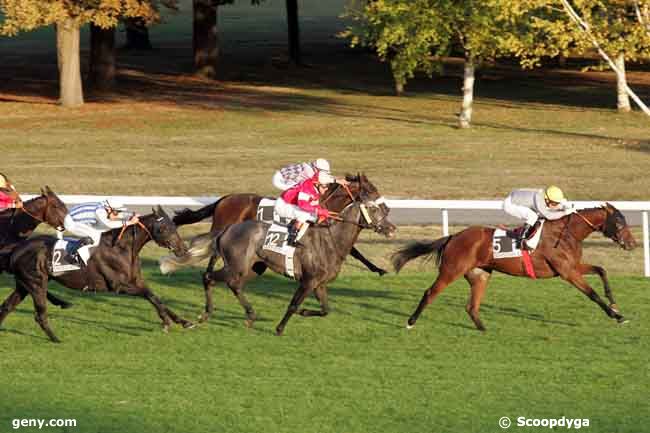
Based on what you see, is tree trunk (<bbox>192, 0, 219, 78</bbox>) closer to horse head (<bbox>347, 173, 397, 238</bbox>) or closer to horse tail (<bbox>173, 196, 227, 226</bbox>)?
horse tail (<bbox>173, 196, 227, 226</bbox>)

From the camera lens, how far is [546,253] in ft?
40.9

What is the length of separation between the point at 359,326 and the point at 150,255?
18.5 ft

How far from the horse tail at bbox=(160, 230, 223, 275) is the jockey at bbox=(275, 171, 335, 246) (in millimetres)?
721

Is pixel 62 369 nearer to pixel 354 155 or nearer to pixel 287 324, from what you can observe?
pixel 287 324

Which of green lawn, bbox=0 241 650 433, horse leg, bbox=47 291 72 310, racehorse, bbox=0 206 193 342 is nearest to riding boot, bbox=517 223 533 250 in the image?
green lawn, bbox=0 241 650 433

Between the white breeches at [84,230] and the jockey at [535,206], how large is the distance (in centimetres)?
380

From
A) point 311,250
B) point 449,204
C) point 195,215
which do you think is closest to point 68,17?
point 449,204

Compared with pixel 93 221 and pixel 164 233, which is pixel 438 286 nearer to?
pixel 164 233

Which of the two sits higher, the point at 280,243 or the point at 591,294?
the point at 280,243

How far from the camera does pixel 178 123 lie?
3594 cm

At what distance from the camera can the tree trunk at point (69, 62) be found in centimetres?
3716

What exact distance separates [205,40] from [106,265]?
3514 centimetres

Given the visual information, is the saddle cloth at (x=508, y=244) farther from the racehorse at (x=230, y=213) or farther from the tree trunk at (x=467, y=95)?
the tree trunk at (x=467, y=95)

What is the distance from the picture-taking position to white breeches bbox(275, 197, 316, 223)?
1254cm
